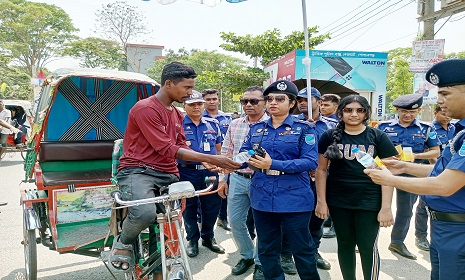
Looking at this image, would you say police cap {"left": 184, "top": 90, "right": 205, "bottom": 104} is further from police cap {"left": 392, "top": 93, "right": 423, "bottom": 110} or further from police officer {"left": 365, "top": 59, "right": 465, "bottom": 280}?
police officer {"left": 365, "top": 59, "right": 465, "bottom": 280}

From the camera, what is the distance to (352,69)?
14961mm

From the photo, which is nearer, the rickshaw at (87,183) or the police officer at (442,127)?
the rickshaw at (87,183)

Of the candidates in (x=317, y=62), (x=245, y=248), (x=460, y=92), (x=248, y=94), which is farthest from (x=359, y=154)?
(x=317, y=62)

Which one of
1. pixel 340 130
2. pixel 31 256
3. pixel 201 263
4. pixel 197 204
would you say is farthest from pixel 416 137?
pixel 31 256

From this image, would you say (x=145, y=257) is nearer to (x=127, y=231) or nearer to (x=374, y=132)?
(x=127, y=231)

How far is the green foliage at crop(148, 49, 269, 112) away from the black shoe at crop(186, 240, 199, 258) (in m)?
15.1

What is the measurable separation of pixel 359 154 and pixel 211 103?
3572 millimetres

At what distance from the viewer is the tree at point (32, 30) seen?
27797 mm

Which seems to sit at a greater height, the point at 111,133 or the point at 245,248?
the point at 111,133

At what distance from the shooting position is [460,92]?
195 centimetres

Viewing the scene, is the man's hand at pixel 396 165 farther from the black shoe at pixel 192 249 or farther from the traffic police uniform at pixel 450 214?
the black shoe at pixel 192 249

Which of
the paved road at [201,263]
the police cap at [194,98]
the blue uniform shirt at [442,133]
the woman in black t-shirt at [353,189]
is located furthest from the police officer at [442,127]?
the police cap at [194,98]

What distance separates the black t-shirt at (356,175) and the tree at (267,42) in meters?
16.5

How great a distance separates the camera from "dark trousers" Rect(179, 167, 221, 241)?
427 centimetres
